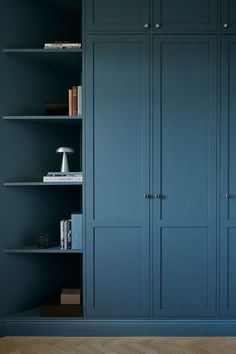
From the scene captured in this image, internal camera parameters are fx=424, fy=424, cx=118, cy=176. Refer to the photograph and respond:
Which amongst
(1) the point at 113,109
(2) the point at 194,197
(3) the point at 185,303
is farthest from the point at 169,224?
(1) the point at 113,109

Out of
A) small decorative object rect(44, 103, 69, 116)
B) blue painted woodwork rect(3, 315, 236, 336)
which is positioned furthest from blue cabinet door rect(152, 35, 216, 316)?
small decorative object rect(44, 103, 69, 116)

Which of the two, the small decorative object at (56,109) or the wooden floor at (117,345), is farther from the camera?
the small decorative object at (56,109)

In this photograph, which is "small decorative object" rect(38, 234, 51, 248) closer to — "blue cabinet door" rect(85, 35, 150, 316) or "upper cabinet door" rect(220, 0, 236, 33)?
"blue cabinet door" rect(85, 35, 150, 316)

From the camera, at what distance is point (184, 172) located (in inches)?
126

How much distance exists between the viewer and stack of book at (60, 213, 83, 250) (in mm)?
3258

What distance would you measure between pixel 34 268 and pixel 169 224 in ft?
4.03

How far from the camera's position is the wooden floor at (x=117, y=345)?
2967 mm

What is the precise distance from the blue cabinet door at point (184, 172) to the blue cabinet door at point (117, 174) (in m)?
0.10

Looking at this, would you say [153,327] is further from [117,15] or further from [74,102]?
[117,15]

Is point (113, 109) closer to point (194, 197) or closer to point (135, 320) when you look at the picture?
point (194, 197)

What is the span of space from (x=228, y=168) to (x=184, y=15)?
120 cm

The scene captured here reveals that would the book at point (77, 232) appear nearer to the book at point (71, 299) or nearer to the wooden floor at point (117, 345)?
the book at point (71, 299)

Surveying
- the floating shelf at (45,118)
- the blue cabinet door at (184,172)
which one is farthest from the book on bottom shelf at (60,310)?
the floating shelf at (45,118)

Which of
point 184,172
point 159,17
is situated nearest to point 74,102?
point 159,17
